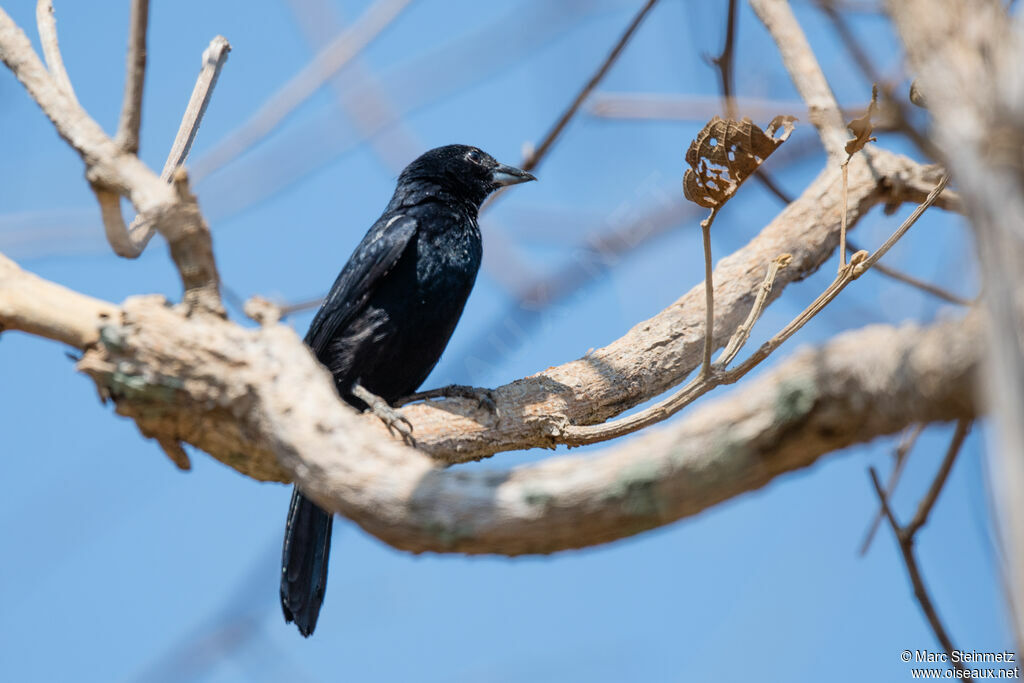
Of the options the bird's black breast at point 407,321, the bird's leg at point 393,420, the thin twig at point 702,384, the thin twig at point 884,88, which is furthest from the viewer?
the bird's black breast at point 407,321

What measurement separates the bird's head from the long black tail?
192cm

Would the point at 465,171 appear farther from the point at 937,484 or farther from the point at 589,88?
the point at 937,484

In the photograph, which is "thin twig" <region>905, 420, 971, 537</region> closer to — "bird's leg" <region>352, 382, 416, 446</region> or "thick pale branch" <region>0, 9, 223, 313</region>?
"bird's leg" <region>352, 382, 416, 446</region>

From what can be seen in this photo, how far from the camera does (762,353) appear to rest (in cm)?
284

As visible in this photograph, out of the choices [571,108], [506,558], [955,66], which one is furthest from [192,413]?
[571,108]

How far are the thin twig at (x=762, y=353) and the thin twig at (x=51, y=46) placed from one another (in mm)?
1892

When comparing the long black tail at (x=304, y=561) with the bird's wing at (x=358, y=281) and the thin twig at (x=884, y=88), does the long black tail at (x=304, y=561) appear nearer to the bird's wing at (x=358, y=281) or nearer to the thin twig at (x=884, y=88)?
the bird's wing at (x=358, y=281)

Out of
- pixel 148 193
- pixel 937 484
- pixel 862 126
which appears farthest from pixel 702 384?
pixel 148 193

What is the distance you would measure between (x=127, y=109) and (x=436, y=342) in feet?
7.14

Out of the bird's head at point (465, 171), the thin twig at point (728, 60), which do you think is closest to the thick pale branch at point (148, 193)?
the thin twig at point (728, 60)

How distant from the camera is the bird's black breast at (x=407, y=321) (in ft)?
13.2

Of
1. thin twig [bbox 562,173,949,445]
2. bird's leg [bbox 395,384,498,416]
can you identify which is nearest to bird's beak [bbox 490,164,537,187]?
bird's leg [bbox 395,384,498,416]

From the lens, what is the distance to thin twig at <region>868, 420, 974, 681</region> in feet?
7.38

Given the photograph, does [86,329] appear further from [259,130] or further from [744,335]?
[744,335]
